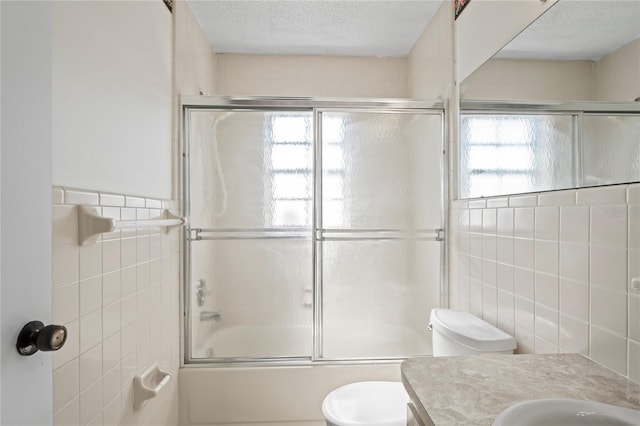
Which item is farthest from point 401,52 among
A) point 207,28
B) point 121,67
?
point 121,67

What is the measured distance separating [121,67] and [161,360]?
4.14 feet

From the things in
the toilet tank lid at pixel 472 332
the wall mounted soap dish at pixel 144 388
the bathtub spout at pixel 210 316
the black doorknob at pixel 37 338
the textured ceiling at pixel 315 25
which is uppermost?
the textured ceiling at pixel 315 25

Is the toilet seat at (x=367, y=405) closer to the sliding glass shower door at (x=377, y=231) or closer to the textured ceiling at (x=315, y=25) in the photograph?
the sliding glass shower door at (x=377, y=231)

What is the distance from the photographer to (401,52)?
257 centimetres

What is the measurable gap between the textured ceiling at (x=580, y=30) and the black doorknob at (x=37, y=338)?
53.9 inches

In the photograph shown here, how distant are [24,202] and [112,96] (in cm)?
79

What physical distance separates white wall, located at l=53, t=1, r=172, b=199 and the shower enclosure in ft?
1.04

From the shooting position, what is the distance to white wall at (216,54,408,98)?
260 cm

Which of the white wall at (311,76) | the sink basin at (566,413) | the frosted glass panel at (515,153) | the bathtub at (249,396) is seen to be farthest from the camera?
the white wall at (311,76)

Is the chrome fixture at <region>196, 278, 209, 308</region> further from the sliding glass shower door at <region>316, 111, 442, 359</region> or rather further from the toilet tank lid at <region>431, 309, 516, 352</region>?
the toilet tank lid at <region>431, 309, 516, 352</region>

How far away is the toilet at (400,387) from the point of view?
1.26 metres

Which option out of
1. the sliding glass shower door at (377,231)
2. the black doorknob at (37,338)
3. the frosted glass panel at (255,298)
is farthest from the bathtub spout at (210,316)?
the black doorknob at (37,338)

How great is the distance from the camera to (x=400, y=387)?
1662mm

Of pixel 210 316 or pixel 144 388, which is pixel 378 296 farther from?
pixel 144 388
